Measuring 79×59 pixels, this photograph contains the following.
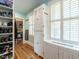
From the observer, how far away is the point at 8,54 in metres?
3.39

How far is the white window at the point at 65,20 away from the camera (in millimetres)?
2447

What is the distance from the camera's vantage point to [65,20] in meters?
2.82

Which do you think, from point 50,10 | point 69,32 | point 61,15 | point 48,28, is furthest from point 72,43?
point 50,10

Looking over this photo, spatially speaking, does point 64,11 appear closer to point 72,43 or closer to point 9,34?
point 72,43

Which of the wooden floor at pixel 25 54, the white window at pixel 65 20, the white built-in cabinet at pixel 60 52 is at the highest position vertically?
the white window at pixel 65 20

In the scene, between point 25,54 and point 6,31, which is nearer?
point 6,31

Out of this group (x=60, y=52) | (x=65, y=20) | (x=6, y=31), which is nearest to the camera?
(x=60, y=52)

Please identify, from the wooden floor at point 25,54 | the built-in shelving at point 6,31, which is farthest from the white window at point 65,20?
the built-in shelving at point 6,31

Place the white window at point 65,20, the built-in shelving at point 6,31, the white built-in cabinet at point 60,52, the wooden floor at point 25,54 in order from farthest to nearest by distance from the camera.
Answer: the wooden floor at point 25,54 → the built-in shelving at point 6,31 → the white window at point 65,20 → the white built-in cabinet at point 60,52

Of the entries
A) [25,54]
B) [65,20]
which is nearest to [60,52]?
[65,20]

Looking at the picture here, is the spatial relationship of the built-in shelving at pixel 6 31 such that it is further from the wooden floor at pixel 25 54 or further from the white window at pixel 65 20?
the white window at pixel 65 20

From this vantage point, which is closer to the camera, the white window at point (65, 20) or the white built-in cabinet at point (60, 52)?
the white built-in cabinet at point (60, 52)

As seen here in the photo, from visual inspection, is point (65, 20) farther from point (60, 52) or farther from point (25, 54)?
point (25, 54)

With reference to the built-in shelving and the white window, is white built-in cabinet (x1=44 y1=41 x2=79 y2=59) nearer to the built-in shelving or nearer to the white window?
the white window
